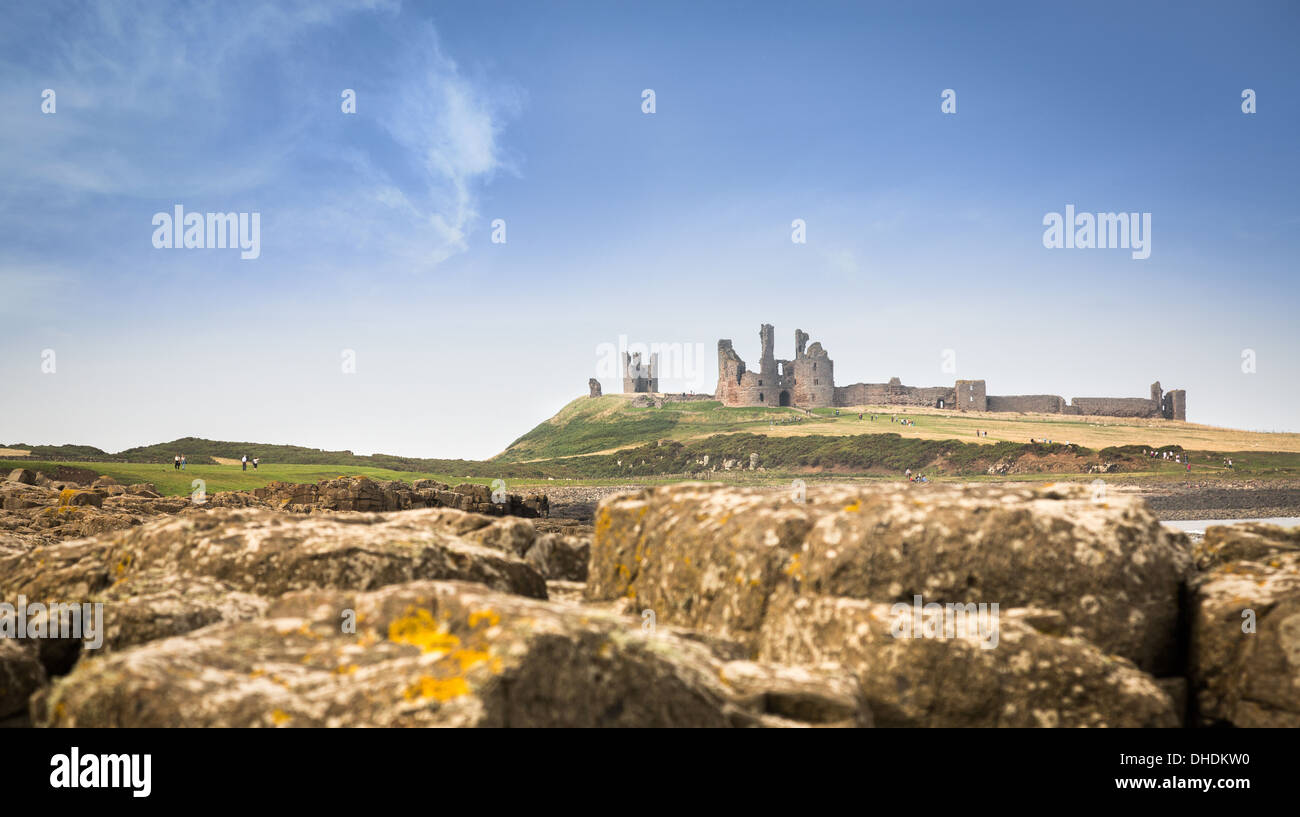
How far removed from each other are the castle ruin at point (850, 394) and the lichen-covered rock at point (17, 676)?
459 ft

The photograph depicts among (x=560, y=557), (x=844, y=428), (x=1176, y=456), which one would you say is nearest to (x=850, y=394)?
(x=844, y=428)

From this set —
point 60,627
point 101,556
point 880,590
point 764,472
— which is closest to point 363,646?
point 60,627

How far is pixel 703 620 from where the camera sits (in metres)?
6.56

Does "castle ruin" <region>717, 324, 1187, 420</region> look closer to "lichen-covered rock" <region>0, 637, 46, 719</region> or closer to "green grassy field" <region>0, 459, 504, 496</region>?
"green grassy field" <region>0, 459, 504, 496</region>

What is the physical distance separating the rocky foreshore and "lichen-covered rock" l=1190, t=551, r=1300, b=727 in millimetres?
16

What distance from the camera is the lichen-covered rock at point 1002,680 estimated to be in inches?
212

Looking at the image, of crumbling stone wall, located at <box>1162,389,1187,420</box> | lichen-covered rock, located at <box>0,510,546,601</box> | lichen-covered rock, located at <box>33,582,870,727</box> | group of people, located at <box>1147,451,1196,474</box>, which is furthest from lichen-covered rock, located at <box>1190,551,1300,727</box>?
crumbling stone wall, located at <box>1162,389,1187,420</box>

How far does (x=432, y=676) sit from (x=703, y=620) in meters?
2.95

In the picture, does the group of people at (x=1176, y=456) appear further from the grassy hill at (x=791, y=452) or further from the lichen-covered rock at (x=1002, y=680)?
the lichen-covered rock at (x=1002, y=680)
